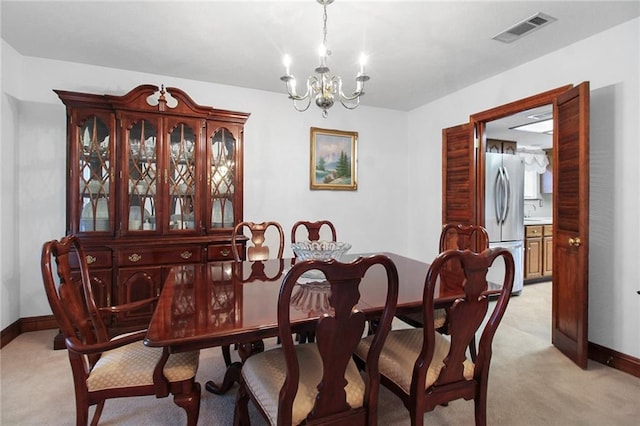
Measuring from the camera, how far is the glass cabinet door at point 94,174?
286 centimetres

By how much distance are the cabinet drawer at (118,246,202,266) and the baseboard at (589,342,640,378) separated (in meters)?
3.29

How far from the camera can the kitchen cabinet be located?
4.85m

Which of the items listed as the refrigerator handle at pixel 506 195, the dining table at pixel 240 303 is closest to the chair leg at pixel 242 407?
the dining table at pixel 240 303

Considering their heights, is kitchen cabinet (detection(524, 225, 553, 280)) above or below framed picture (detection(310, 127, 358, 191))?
below

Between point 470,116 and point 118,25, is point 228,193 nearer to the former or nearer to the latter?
point 118,25

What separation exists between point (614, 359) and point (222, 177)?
3502 mm

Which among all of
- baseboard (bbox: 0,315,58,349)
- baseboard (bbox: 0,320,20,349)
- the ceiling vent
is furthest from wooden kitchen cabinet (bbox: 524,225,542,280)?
baseboard (bbox: 0,320,20,349)

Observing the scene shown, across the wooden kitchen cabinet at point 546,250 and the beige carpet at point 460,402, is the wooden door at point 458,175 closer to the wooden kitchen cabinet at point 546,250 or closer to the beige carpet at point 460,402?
the beige carpet at point 460,402

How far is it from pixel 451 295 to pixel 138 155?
2.79 m

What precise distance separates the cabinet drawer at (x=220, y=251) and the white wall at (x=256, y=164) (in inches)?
28.1

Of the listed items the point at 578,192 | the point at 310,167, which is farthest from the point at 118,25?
the point at 578,192

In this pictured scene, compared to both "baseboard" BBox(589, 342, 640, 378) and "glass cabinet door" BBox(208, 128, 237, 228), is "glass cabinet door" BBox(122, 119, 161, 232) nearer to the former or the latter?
"glass cabinet door" BBox(208, 128, 237, 228)

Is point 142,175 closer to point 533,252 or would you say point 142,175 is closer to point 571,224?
point 571,224

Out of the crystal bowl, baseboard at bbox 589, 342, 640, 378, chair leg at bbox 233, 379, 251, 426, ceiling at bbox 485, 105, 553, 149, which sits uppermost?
ceiling at bbox 485, 105, 553, 149
